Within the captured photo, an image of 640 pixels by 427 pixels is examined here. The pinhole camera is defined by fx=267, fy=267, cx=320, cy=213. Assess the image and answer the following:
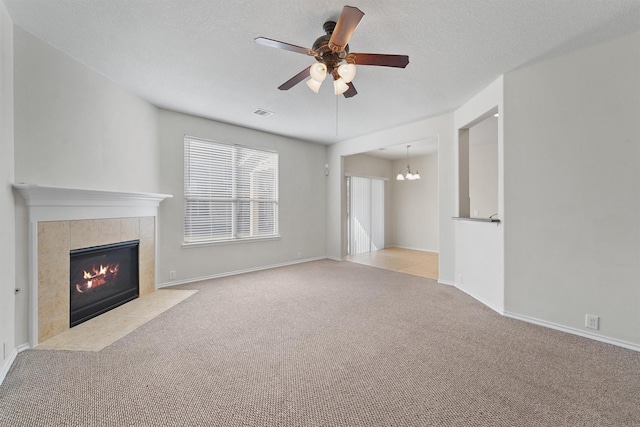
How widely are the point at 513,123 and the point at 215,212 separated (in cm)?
445

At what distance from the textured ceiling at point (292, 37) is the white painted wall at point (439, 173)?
2.82 ft

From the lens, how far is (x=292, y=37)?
7.72ft

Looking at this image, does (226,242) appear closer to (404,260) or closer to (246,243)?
(246,243)

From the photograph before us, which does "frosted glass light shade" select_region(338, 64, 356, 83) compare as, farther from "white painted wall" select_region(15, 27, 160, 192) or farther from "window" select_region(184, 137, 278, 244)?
"window" select_region(184, 137, 278, 244)

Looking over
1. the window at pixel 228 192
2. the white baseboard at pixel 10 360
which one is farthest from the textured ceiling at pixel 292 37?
the white baseboard at pixel 10 360

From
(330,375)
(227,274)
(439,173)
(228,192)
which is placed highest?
(439,173)

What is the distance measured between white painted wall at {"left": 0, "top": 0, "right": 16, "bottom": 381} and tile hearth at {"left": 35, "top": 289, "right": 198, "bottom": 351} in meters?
0.35

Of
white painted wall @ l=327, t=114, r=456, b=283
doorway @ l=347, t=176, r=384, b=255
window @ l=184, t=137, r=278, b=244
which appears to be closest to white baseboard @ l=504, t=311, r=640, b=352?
white painted wall @ l=327, t=114, r=456, b=283

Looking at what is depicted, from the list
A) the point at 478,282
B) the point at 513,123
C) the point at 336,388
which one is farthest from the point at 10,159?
the point at 478,282

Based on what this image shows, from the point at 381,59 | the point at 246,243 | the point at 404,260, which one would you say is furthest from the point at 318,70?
the point at 404,260

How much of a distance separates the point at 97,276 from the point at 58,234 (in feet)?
2.47

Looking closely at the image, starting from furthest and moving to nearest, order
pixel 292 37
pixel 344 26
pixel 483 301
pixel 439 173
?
pixel 439 173
pixel 483 301
pixel 292 37
pixel 344 26

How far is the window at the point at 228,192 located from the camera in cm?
442

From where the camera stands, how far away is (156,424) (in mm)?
1490
